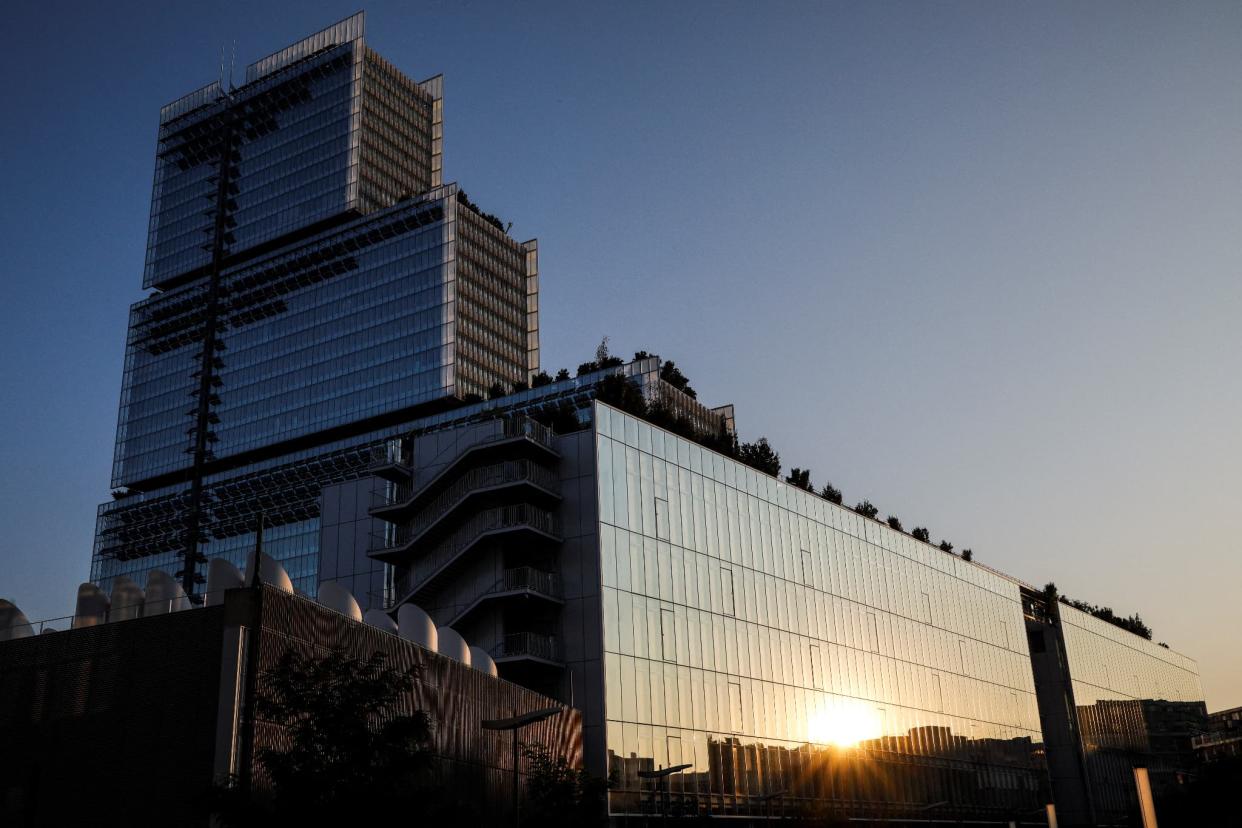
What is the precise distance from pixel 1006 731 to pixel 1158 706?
41.1 m

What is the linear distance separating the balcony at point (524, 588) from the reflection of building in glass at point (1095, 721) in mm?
67236

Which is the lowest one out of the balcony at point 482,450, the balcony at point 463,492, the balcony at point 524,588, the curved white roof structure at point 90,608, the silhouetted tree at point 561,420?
the curved white roof structure at point 90,608

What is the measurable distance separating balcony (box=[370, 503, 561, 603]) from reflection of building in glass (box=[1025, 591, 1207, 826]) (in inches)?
2649

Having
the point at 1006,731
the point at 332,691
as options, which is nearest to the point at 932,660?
the point at 1006,731

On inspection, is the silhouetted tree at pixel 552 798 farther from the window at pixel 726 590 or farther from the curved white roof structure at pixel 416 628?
the window at pixel 726 590

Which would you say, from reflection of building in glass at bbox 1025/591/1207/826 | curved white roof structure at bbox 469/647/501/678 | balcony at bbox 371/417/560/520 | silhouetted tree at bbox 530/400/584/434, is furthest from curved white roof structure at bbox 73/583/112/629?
reflection of building in glass at bbox 1025/591/1207/826

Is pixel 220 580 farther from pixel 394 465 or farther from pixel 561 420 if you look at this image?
pixel 394 465

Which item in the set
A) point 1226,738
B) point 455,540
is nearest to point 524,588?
point 455,540

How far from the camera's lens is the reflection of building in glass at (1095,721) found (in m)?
112

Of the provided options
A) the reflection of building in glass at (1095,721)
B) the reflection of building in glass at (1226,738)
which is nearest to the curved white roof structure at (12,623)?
the reflection of building in glass at (1226,738)

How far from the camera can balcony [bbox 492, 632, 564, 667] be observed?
192 ft

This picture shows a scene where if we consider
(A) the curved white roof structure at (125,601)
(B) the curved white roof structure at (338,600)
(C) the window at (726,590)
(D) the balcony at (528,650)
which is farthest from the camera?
(C) the window at (726,590)

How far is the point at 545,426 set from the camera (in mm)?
64750

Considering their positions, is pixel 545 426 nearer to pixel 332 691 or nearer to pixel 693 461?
pixel 693 461
